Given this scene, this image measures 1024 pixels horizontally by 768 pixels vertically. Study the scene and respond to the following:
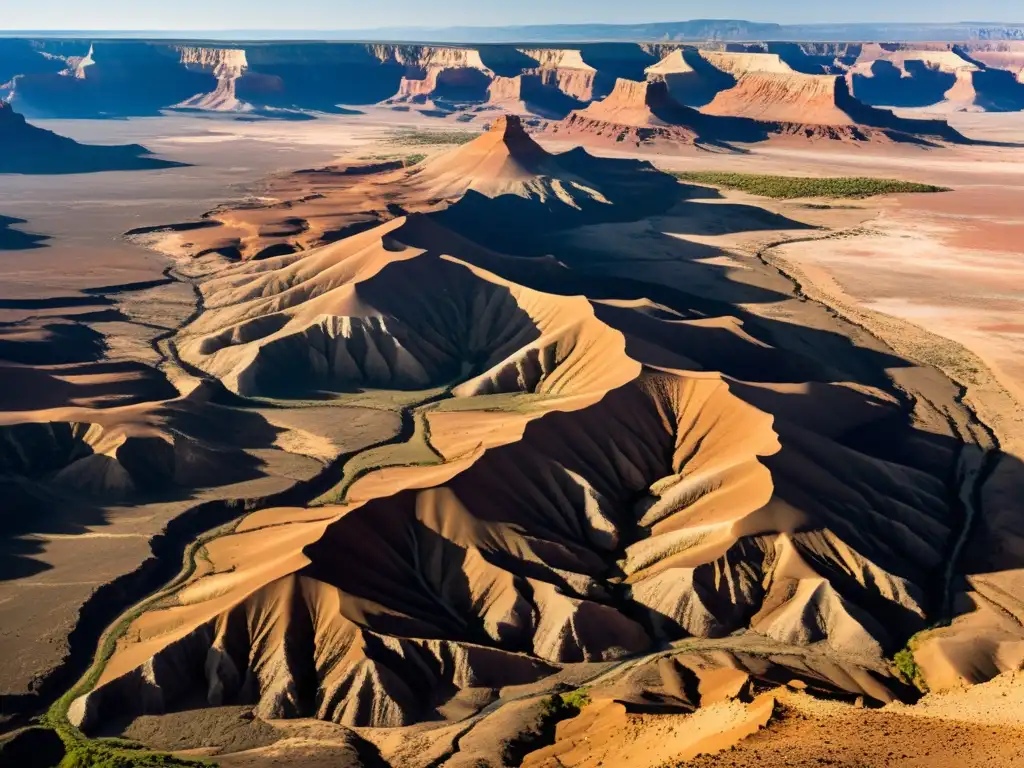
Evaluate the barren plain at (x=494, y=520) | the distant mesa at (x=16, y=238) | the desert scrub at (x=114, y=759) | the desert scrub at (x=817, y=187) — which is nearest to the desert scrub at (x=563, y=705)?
the barren plain at (x=494, y=520)

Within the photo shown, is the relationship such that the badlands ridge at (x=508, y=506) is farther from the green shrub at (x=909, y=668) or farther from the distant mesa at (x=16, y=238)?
the distant mesa at (x=16, y=238)

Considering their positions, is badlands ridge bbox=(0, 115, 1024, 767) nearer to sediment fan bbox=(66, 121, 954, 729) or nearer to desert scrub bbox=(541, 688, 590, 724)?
sediment fan bbox=(66, 121, 954, 729)

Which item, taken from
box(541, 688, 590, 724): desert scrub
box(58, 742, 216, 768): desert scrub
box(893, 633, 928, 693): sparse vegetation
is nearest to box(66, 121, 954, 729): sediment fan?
box(893, 633, 928, 693): sparse vegetation

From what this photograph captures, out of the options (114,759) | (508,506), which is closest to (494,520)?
(508,506)

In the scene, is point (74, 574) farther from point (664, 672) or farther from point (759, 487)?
point (759, 487)

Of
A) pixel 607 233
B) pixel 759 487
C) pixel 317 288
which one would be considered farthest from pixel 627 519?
pixel 607 233
